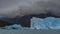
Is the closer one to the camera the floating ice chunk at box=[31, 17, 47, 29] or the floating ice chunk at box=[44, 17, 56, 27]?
the floating ice chunk at box=[31, 17, 47, 29]

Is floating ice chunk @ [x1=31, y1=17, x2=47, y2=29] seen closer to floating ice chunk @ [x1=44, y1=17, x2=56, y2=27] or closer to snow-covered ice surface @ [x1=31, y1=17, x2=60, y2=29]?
snow-covered ice surface @ [x1=31, y1=17, x2=60, y2=29]

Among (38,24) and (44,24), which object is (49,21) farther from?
(38,24)

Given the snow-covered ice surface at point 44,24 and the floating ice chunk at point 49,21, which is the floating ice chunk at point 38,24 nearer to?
the snow-covered ice surface at point 44,24

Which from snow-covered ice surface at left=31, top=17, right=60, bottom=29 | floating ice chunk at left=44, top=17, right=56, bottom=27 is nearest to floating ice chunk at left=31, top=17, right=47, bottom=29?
snow-covered ice surface at left=31, top=17, right=60, bottom=29

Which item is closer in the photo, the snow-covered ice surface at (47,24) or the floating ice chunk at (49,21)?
the snow-covered ice surface at (47,24)

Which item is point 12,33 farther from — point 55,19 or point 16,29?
point 55,19

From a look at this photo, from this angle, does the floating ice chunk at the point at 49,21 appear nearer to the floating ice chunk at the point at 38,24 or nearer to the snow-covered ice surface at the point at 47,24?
the snow-covered ice surface at the point at 47,24

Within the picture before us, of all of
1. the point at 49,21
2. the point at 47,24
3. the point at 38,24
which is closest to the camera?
the point at 47,24

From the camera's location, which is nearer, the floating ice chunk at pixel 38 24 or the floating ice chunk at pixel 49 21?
the floating ice chunk at pixel 38 24

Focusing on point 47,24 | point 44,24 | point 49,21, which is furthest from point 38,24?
point 49,21

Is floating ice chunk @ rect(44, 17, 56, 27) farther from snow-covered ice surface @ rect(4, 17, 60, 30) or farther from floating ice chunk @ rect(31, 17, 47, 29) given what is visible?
floating ice chunk @ rect(31, 17, 47, 29)

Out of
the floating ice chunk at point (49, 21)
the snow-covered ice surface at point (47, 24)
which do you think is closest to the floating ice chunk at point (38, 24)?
the snow-covered ice surface at point (47, 24)

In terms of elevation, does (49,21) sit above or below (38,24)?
above

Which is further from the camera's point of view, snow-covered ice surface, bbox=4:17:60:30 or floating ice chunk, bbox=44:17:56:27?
floating ice chunk, bbox=44:17:56:27
